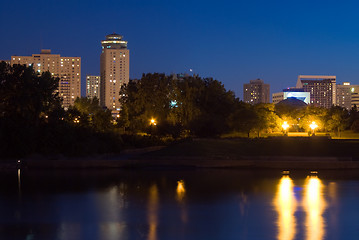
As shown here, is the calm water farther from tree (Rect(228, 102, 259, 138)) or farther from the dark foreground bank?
tree (Rect(228, 102, 259, 138))

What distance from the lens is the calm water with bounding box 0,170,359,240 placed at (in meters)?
13.2

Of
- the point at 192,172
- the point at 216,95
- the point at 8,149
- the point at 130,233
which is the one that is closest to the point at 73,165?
the point at 8,149

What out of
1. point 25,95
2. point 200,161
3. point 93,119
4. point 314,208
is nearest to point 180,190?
point 314,208

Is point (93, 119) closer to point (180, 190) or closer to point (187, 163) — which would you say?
point (187, 163)

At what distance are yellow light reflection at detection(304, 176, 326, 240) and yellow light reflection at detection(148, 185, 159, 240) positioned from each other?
4.13 m

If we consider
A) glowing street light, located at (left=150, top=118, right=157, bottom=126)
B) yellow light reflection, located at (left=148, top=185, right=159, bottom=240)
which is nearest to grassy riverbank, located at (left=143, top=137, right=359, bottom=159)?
yellow light reflection, located at (left=148, top=185, right=159, bottom=240)

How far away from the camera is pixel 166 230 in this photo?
1326 centimetres

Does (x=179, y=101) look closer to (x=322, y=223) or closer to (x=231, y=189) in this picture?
(x=231, y=189)

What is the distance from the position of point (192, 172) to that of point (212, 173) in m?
1.19

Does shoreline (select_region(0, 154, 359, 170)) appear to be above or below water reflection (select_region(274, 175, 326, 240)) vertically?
above

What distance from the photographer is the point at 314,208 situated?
16531 mm

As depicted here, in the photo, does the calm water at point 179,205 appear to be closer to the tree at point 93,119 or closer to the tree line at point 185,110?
the tree at point 93,119

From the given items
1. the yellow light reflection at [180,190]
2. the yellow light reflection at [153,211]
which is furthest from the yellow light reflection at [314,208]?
the yellow light reflection at [180,190]

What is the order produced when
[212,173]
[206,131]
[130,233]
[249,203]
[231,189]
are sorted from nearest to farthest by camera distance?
[130,233] < [249,203] < [231,189] < [212,173] < [206,131]
